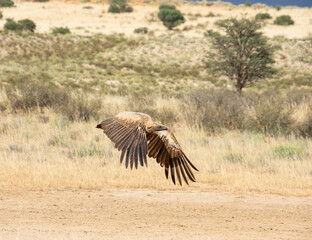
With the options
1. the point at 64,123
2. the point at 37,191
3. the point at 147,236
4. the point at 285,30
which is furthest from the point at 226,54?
the point at 285,30

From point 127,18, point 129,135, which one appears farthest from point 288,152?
point 127,18

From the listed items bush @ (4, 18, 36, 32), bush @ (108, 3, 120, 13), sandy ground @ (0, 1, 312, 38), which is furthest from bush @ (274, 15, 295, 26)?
bush @ (4, 18, 36, 32)

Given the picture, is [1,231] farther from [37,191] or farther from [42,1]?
[42,1]

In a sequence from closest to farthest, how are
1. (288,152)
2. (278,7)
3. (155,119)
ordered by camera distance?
(288,152) < (155,119) < (278,7)

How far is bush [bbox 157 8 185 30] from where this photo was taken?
224 ft

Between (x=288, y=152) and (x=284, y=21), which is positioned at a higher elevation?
(x=284, y=21)

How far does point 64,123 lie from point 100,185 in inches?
225

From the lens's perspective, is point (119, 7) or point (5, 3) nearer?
point (5, 3)

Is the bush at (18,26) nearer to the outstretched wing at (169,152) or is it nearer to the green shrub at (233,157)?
the green shrub at (233,157)

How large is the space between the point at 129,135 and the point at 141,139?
0.14m

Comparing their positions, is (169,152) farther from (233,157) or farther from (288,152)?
(288,152)

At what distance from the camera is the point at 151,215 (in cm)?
718

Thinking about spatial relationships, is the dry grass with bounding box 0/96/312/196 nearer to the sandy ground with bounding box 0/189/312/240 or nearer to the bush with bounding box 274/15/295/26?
the sandy ground with bounding box 0/189/312/240

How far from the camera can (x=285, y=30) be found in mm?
62594
